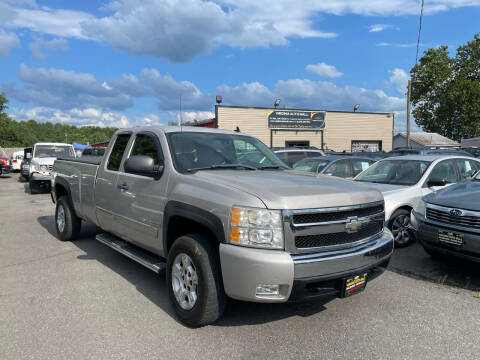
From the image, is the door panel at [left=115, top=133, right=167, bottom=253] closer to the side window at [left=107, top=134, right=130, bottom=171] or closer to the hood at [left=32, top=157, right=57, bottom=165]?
the side window at [left=107, top=134, right=130, bottom=171]

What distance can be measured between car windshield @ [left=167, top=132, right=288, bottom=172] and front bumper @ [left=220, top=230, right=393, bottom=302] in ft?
4.16

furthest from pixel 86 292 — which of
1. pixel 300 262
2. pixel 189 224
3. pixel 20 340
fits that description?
pixel 300 262

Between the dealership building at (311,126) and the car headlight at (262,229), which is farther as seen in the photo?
the dealership building at (311,126)

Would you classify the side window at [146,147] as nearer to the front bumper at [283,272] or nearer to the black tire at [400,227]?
the front bumper at [283,272]

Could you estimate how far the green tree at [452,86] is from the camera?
184ft

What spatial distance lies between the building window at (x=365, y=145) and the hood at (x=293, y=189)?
30.0m

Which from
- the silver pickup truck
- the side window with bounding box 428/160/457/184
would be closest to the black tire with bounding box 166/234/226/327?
the silver pickup truck

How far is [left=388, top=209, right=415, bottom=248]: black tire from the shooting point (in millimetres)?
6320

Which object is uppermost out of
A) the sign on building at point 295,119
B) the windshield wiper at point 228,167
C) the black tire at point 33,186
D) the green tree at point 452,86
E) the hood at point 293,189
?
the green tree at point 452,86

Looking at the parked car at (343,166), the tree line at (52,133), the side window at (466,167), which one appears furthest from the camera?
the tree line at (52,133)

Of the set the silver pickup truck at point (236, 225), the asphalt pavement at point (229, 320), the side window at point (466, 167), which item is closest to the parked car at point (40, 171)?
the asphalt pavement at point (229, 320)

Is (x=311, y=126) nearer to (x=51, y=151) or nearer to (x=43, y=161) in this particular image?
(x=51, y=151)

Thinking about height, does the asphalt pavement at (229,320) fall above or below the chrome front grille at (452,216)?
below

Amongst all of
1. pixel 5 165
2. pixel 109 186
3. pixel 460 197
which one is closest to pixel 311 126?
pixel 5 165
